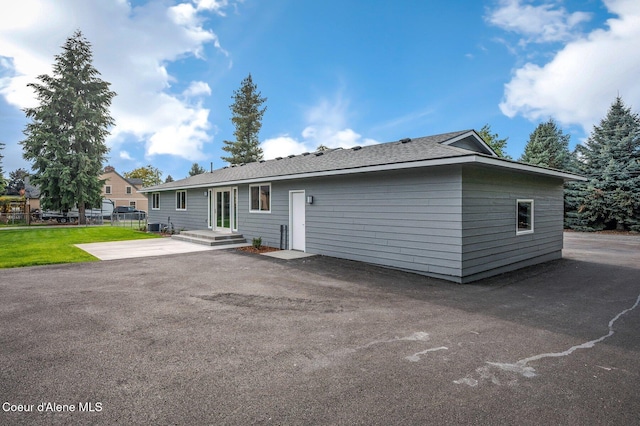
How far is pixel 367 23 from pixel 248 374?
1425 centimetres

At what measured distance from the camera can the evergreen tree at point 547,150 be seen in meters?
23.2

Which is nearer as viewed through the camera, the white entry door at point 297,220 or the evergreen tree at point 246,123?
the white entry door at point 297,220

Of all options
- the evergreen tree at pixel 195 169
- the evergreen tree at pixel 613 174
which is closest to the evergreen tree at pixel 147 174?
the evergreen tree at pixel 195 169

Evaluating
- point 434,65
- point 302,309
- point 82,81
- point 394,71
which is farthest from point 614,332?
point 82,81

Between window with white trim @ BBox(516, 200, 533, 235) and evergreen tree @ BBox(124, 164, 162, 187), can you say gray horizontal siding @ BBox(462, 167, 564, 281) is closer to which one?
window with white trim @ BBox(516, 200, 533, 235)

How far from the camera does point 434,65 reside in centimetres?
1430

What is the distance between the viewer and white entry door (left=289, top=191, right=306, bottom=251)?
34.0ft

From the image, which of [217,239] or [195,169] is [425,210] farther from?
[195,169]

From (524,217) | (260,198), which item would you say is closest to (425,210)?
(524,217)

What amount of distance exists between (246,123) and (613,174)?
3138 cm

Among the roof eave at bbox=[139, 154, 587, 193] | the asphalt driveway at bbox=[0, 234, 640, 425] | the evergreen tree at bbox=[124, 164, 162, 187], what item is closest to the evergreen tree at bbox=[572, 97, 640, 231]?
the roof eave at bbox=[139, 154, 587, 193]

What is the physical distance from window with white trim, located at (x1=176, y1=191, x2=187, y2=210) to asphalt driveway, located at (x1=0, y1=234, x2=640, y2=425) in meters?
10.5

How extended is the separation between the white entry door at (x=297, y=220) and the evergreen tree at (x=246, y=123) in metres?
25.0

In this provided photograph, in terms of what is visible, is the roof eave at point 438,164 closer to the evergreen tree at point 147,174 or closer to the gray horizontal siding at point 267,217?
the gray horizontal siding at point 267,217
